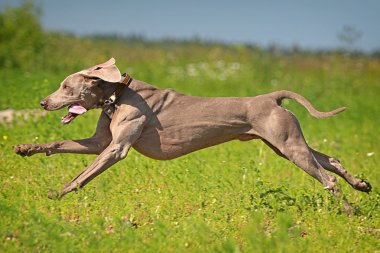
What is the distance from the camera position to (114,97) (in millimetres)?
7941

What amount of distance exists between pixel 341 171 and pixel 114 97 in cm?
266

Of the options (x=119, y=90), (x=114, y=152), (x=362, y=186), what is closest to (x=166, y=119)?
(x=119, y=90)

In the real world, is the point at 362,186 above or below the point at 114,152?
below

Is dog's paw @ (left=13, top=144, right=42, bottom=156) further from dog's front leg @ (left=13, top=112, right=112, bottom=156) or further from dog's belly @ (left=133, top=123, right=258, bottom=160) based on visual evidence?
dog's belly @ (left=133, top=123, right=258, bottom=160)

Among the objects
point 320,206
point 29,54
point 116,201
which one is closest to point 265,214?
point 320,206

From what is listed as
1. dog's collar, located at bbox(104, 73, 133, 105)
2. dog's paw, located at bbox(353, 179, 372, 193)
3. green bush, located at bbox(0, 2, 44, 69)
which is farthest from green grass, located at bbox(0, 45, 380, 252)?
green bush, located at bbox(0, 2, 44, 69)

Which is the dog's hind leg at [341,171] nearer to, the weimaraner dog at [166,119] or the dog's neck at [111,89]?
the weimaraner dog at [166,119]

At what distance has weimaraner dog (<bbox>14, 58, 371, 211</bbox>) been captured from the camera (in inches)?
314

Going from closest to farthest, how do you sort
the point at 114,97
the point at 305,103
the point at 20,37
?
the point at 114,97 < the point at 305,103 < the point at 20,37

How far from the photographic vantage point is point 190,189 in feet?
28.2

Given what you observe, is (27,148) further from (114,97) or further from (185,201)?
(185,201)

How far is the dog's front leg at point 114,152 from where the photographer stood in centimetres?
757

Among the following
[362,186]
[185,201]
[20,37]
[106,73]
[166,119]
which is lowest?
[20,37]

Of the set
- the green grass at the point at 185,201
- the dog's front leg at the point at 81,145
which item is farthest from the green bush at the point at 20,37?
the dog's front leg at the point at 81,145
